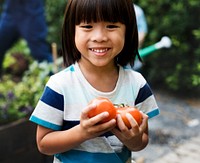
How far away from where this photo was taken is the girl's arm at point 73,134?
1384 millimetres

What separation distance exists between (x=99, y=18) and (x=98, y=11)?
0.02m

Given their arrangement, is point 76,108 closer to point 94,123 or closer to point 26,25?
point 94,123

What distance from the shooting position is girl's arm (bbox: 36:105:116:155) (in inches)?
54.5

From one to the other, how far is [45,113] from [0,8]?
5.87 m

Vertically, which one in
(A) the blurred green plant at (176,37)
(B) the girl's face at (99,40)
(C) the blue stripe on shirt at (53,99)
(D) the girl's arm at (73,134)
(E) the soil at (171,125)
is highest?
(B) the girl's face at (99,40)

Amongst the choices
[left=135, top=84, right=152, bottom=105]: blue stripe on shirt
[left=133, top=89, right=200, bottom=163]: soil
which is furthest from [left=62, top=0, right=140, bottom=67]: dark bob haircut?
[left=133, top=89, right=200, bottom=163]: soil

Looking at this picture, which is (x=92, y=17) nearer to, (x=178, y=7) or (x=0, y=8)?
(x=178, y=7)

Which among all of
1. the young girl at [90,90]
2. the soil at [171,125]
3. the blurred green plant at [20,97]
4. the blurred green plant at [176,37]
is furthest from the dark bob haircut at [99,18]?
the blurred green plant at [176,37]

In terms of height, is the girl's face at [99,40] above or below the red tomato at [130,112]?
above

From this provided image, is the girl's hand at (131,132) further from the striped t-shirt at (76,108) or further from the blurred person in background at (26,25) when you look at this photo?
the blurred person in background at (26,25)

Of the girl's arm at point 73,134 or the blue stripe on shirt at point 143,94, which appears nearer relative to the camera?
the girl's arm at point 73,134

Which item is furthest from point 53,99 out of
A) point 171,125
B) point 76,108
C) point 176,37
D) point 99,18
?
point 176,37

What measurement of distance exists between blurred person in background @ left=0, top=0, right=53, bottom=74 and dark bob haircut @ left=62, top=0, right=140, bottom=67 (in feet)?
9.75

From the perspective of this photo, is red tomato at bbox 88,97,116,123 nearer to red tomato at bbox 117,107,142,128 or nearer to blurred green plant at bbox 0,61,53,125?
red tomato at bbox 117,107,142,128
